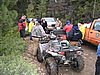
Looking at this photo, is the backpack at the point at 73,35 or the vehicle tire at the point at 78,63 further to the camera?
the backpack at the point at 73,35

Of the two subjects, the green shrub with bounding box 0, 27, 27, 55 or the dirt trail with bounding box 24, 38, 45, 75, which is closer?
the green shrub with bounding box 0, 27, 27, 55

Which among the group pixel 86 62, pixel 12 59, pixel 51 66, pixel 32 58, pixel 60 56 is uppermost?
pixel 12 59

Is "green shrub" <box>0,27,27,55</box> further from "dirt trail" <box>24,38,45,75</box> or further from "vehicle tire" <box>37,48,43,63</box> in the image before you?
"vehicle tire" <box>37,48,43,63</box>

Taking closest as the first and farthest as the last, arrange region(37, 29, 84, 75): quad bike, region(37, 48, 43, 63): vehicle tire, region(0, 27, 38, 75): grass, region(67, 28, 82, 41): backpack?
region(0, 27, 38, 75): grass
region(37, 29, 84, 75): quad bike
region(37, 48, 43, 63): vehicle tire
region(67, 28, 82, 41): backpack

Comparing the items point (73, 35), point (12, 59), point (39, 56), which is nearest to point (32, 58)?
point (39, 56)

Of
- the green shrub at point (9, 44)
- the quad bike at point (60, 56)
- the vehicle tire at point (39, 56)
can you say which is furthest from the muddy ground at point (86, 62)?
the green shrub at point (9, 44)

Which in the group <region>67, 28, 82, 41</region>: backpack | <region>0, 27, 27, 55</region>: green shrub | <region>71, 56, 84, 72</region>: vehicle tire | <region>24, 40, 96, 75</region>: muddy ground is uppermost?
<region>0, 27, 27, 55</region>: green shrub

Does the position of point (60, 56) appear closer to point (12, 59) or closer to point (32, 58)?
point (32, 58)

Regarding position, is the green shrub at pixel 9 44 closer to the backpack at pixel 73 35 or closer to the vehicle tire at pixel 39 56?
the vehicle tire at pixel 39 56

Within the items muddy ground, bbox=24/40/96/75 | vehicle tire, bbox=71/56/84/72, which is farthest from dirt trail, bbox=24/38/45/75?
vehicle tire, bbox=71/56/84/72

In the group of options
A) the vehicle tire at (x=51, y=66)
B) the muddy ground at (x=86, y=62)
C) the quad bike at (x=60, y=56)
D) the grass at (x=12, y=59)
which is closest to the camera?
the grass at (x=12, y=59)

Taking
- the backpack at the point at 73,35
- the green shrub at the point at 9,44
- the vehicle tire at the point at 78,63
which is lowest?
the vehicle tire at the point at 78,63

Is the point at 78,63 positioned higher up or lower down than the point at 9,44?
lower down

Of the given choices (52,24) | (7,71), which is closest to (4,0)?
(7,71)
